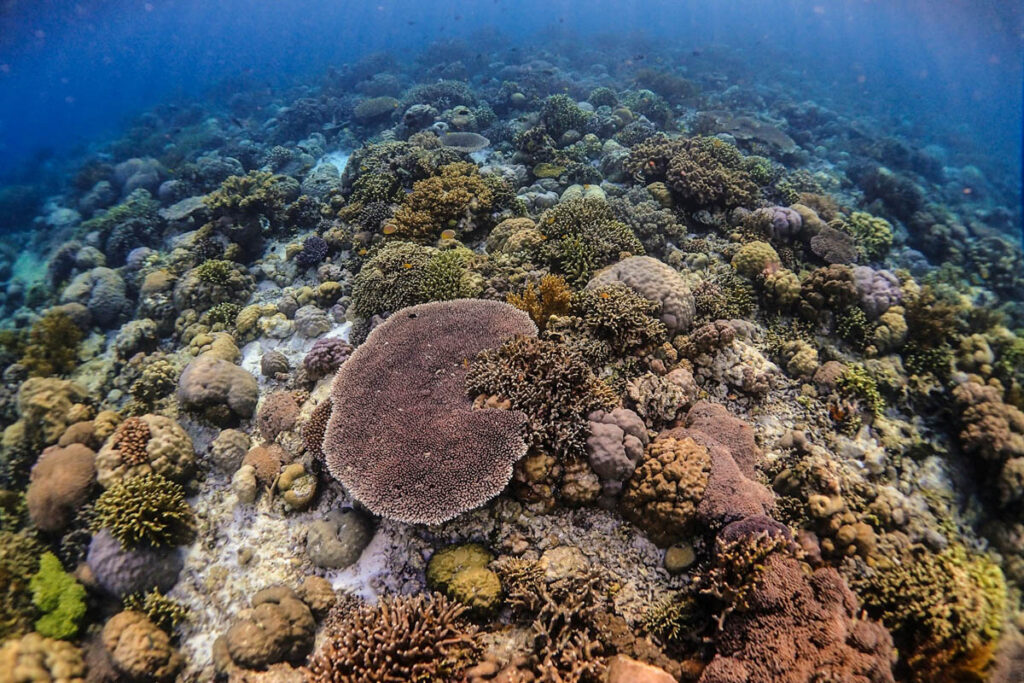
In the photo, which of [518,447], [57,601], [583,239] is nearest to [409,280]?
[583,239]

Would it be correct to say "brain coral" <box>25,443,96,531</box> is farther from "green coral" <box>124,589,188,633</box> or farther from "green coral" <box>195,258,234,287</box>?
"green coral" <box>195,258,234,287</box>

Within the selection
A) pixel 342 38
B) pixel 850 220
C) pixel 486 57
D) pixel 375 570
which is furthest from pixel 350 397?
pixel 342 38

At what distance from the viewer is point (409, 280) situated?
8.04 meters

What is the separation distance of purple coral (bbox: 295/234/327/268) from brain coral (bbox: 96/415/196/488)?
510 cm

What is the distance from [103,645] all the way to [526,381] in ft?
19.7

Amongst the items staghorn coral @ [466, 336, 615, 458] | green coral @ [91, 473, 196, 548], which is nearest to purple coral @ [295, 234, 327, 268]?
green coral @ [91, 473, 196, 548]

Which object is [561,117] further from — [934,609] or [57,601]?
[57,601]

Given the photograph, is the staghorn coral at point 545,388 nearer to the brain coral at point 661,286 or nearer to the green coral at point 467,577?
the green coral at point 467,577

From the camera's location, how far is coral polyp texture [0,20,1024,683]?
14.5 feet

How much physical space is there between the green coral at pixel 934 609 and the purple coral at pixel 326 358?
7923 mm

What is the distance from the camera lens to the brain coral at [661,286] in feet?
22.7

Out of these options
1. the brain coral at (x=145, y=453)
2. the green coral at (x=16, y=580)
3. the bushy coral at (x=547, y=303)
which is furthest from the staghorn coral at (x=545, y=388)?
the green coral at (x=16, y=580)

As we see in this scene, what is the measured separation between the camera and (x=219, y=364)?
24.7 ft

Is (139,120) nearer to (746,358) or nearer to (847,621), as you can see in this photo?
(746,358)
